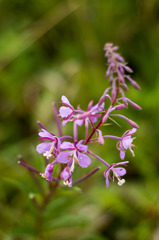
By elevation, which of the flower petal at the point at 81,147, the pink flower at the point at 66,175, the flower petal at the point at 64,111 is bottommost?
the pink flower at the point at 66,175

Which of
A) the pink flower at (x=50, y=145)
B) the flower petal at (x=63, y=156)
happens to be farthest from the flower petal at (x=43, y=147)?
the flower petal at (x=63, y=156)

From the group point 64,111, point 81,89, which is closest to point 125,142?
point 64,111

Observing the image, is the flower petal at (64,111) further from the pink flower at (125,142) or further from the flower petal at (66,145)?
the pink flower at (125,142)

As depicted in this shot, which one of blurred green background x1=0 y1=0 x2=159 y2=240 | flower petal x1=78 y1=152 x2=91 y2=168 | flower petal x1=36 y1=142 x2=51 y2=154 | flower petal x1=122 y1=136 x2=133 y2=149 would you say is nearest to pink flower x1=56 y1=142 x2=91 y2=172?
flower petal x1=78 y1=152 x2=91 y2=168

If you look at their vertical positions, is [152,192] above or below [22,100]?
below

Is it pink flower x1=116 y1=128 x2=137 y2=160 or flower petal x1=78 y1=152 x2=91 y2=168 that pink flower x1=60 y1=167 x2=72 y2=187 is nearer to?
flower petal x1=78 y1=152 x2=91 y2=168

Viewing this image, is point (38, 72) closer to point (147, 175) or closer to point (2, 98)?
point (2, 98)

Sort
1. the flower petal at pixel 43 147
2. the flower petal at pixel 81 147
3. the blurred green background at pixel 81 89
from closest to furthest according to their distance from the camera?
1. the flower petal at pixel 81 147
2. the flower petal at pixel 43 147
3. the blurred green background at pixel 81 89

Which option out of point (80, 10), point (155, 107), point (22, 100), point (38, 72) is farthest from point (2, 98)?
point (155, 107)

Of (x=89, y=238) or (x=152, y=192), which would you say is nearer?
(x=89, y=238)
